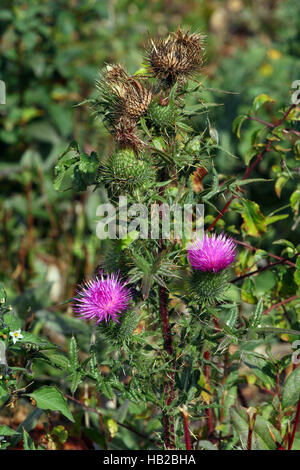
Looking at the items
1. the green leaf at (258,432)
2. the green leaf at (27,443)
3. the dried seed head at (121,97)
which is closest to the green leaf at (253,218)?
the dried seed head at (121,97)

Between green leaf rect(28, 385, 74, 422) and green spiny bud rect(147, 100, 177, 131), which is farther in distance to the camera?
green leaf rect(28, 385, 74, 422)

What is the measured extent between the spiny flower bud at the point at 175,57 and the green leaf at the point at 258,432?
1.24 m

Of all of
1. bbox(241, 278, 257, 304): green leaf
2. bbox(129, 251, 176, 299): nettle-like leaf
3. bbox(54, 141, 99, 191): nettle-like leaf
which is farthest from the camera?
bbox(241, 278, 257, 304): green leaf

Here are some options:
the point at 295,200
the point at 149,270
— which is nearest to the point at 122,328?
the point at 149,270

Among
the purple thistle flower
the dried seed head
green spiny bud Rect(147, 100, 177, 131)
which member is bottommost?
the purple thistle flower

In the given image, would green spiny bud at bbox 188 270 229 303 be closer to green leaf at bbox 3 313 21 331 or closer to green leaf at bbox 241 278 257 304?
green leaf at bbox 241 278 257 304

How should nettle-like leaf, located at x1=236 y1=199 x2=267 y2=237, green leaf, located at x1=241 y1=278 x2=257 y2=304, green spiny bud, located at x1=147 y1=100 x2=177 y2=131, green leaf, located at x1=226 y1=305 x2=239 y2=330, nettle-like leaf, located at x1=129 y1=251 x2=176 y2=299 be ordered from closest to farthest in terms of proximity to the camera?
nettle-like leaf, located at x1=129 y1=251 x2=176 y2=299 → green spiny bud, located at x1=147 y1=100 x2=177 y2=131 → green leaf, located at x1=226 y1=305 x2=239 y2=330 → nettle-like leaf, located at x1=236 y1=199 x2=267 y2=237 → green leaf, located at x1=241 y1=278 x2=257 y2=304

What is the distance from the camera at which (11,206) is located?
3840 millimetres

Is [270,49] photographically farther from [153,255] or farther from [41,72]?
[153,255]

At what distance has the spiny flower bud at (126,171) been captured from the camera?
162 centimetres

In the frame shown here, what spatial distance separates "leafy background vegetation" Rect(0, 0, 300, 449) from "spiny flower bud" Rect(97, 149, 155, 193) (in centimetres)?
47

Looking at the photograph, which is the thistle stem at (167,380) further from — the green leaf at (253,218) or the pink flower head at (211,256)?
the green leaf at (253,218)

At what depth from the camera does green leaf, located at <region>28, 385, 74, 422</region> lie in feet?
5.70

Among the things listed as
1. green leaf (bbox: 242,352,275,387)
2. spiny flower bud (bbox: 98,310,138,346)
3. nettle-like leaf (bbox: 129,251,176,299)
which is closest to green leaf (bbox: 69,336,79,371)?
spiny flower bud (bbox: 98,310,138,346)
